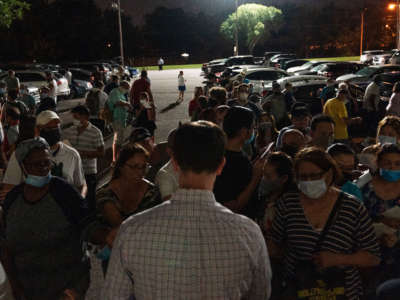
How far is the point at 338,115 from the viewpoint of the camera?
8.77 meters

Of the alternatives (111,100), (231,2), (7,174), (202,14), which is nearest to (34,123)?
(7,174)

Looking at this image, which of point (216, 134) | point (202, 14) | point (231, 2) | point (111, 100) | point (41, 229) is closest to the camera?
point (216, 134)

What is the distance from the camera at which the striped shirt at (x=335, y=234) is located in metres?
2.90

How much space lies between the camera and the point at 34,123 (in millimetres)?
5617

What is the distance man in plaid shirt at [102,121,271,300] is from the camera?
1875 mm

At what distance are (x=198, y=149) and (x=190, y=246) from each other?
0.39 meters

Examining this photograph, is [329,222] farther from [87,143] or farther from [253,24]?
[253,24]

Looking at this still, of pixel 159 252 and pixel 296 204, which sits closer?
pixel 159 252

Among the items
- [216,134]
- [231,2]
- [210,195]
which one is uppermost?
[231,2]

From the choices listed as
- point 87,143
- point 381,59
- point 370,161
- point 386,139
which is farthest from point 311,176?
point 381,59

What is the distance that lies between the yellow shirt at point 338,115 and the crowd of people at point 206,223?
3348mm

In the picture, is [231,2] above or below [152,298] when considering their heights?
above

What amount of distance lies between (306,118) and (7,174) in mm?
3799

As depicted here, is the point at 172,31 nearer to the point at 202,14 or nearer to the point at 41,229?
the point at 202,14
